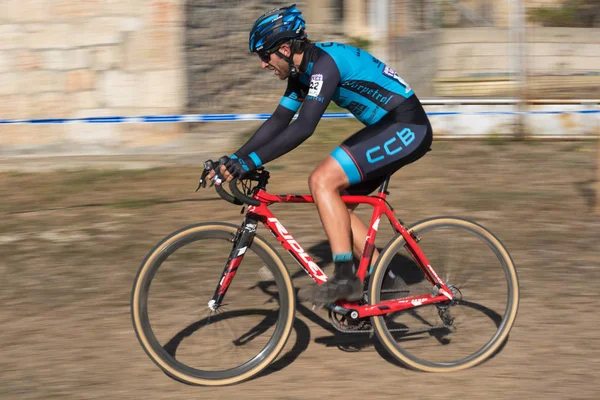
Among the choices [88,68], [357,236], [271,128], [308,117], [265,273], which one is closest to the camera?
[308,117]

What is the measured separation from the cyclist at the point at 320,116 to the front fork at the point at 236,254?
330mm

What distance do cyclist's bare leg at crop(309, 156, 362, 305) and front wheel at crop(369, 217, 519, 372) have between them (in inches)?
6.8

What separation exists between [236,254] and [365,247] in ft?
2.44

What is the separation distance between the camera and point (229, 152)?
1012 cm

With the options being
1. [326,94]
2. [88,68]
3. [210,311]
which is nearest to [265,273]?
[210,311]

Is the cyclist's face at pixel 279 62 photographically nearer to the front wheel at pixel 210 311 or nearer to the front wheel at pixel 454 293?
the front wheel at pixel 210 311

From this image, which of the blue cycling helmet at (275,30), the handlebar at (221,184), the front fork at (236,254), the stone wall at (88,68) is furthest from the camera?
the stone wall at (88,68)

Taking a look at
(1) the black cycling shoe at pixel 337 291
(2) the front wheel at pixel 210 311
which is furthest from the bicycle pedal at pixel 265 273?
(1) the black cycling shoe at pixel 337 291

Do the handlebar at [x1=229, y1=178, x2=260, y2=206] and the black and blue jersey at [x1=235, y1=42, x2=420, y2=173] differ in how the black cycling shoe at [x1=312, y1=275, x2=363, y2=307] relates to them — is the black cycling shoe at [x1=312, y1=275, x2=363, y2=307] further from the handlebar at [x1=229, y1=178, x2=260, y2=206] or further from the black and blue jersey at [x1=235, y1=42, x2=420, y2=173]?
the black and blue jersey at [x1=235, y1=42, x2=420, y2=173]

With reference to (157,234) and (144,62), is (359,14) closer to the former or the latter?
(144,62)

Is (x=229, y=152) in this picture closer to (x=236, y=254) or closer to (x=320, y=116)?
(x=236, y=254)

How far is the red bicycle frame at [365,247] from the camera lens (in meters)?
4.77

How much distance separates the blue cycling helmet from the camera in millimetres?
4605

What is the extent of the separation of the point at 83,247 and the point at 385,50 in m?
6.24
